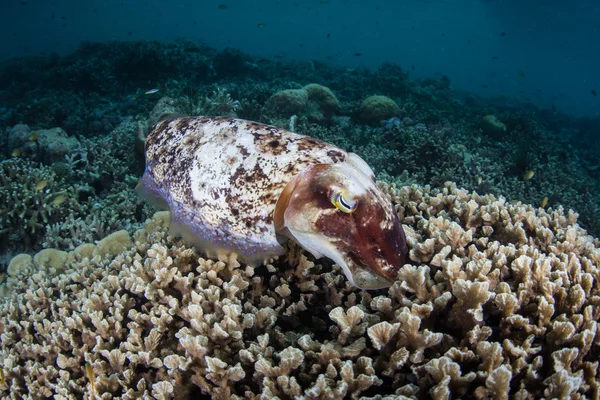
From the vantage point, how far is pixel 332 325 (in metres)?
2.38

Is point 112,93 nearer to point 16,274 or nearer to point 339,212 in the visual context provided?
point 16,274

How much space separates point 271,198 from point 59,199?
218 inches

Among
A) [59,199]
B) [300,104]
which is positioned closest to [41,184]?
[59,199]

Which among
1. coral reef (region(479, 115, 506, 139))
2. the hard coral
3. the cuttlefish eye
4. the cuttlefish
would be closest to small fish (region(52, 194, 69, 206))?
the cuttlefish

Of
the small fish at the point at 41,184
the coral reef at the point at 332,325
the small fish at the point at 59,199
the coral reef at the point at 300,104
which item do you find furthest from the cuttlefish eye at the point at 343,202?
the coral reef at the point at 300,104

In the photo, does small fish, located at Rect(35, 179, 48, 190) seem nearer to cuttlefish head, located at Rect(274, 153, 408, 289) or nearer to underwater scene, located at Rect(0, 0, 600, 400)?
underwater scene, located at Rect(0, 0, 600, 400)

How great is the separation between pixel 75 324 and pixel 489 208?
4004 millimetres

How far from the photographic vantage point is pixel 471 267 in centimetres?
228

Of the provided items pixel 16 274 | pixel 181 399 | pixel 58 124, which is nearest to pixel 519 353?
pixel 181 399

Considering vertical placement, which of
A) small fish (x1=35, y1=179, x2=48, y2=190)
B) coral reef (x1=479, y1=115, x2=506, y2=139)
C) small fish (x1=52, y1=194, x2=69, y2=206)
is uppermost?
coral reef (x1=479, y1=115, x2=506, y2=139)

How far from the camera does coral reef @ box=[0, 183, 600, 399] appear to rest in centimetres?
180

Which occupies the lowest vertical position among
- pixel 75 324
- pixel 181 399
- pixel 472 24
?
pixel 75 324

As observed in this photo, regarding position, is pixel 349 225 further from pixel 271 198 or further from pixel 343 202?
pixel 271 198

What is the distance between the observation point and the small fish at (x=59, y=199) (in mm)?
6105
